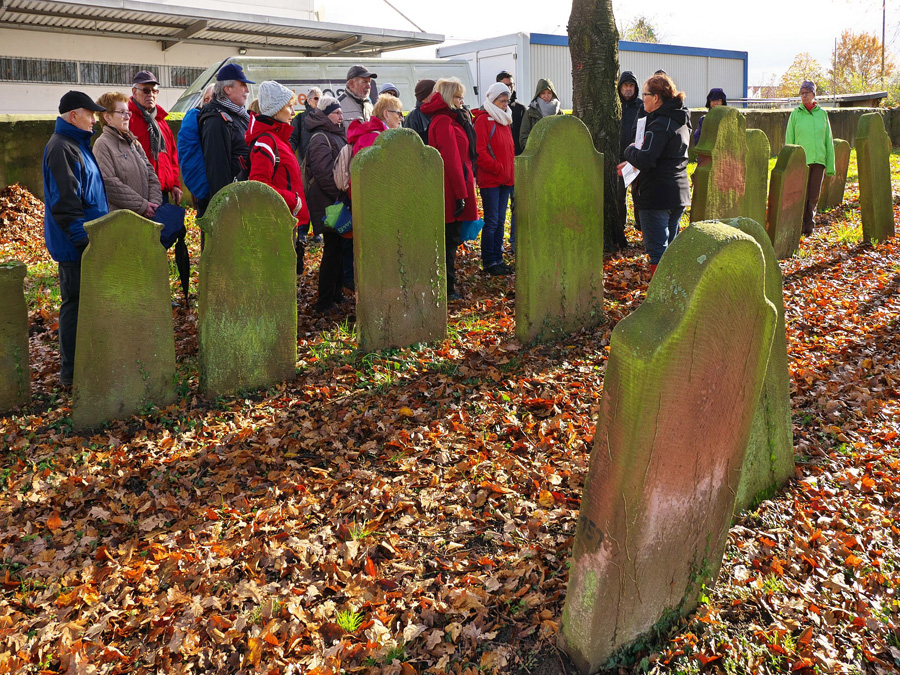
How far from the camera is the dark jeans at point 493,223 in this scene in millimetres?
7828

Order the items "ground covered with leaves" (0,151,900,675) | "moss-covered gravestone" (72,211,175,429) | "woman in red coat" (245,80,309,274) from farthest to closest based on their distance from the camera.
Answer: "woman in red coat" (245,80,309,274), "moss-covered gravestone" (72,211,175,429), "ground covered with leaves" (0,151,900,675)

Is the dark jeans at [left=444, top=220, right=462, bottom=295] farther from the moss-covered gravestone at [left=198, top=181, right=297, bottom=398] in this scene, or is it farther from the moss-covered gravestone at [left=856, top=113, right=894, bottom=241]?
the moss-covered gravestone at [left=856, top=113, right=894, bottom=241]

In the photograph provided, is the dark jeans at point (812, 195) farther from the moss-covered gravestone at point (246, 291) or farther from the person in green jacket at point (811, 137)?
the moss-covered gravestone at point (246, 291)

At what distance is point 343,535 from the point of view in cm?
363

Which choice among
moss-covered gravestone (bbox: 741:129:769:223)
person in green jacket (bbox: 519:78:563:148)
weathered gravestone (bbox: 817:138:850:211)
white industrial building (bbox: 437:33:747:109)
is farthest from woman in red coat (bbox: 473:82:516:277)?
white industrial building (bbox: 437:33:747:109)

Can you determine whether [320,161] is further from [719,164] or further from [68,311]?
[719,164]

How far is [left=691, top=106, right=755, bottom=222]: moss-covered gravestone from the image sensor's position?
6.70 meters

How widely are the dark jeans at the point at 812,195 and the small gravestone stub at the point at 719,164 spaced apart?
3.19 m

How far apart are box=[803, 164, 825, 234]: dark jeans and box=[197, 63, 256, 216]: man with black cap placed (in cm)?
739

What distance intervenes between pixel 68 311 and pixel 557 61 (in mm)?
20548

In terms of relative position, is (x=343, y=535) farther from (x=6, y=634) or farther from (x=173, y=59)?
(x=173, y=59)

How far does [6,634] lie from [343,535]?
1481mm

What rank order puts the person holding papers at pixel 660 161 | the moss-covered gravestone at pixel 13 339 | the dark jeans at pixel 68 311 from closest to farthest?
the moss-covered gravestone at pixel 13 339
the dark jeans at pixel 68 311
the person holding papers at pixel 660 161

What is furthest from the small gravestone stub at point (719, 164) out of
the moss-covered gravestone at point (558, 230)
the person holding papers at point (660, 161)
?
the moss-covered gravestone at point (558, 230)
